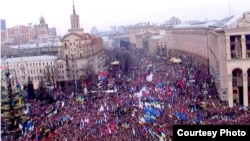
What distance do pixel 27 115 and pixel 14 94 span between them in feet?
2.39

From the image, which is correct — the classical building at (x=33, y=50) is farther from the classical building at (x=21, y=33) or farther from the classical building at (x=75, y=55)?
the classical building at (x=21, y=33)

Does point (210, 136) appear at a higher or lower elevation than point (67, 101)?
higher

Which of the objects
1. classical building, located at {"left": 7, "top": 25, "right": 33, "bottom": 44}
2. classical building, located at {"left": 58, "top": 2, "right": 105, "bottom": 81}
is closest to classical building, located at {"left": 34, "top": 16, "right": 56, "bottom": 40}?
classical building, located at {"left": 7, "top": 25, "right": 33, "bottom": 44}

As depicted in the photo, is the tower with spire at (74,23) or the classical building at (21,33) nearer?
the tower with spire at (74,23)

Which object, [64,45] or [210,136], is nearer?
[210,136]

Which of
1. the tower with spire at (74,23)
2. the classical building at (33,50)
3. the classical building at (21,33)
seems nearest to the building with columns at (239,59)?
the tower with spire at (74,23)

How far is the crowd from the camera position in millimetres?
9641

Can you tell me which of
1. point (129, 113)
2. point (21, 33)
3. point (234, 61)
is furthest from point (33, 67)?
point (21, 33)

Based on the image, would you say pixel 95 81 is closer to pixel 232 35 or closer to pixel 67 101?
pixel 67 101

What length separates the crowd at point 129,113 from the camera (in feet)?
31.6

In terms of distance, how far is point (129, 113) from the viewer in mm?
11586

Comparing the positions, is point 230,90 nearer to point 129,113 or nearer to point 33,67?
point 129,113

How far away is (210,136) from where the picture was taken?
607cm

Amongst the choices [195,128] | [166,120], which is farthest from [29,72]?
[195,128]
